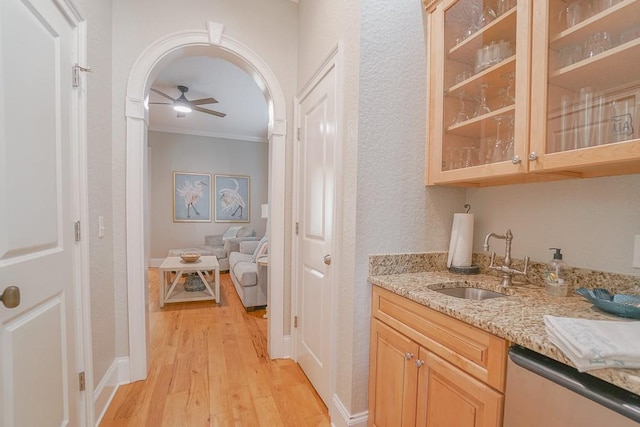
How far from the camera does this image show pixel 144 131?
202cm

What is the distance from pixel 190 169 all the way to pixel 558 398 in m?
6.50

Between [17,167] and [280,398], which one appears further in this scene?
[280,398]

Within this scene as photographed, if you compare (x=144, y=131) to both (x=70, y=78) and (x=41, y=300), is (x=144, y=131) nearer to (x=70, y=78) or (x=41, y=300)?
(x=70, y=78)

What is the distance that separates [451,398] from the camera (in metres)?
0.99

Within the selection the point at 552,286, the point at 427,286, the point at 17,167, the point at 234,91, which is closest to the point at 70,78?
the point at 17,167

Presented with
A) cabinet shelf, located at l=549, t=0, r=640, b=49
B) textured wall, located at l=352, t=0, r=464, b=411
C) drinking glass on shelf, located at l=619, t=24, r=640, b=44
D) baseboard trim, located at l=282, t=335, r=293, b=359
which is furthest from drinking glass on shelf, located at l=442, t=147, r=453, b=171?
baseboard trim, located at l=282, t=335, r=293, b=359

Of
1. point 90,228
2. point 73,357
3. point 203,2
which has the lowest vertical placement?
point 73,357

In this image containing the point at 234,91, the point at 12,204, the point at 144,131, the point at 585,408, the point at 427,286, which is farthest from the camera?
the point at 234,91

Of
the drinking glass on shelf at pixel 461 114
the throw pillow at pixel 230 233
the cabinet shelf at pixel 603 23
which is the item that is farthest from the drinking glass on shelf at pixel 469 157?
the throw pillow at pixel 230 233

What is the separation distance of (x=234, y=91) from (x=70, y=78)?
9.45 ft

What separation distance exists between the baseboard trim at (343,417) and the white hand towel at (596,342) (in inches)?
43.3

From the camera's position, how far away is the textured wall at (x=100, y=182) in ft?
5.12

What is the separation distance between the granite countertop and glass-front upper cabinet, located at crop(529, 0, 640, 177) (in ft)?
1.66

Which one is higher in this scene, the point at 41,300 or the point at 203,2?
the point at 203,2
